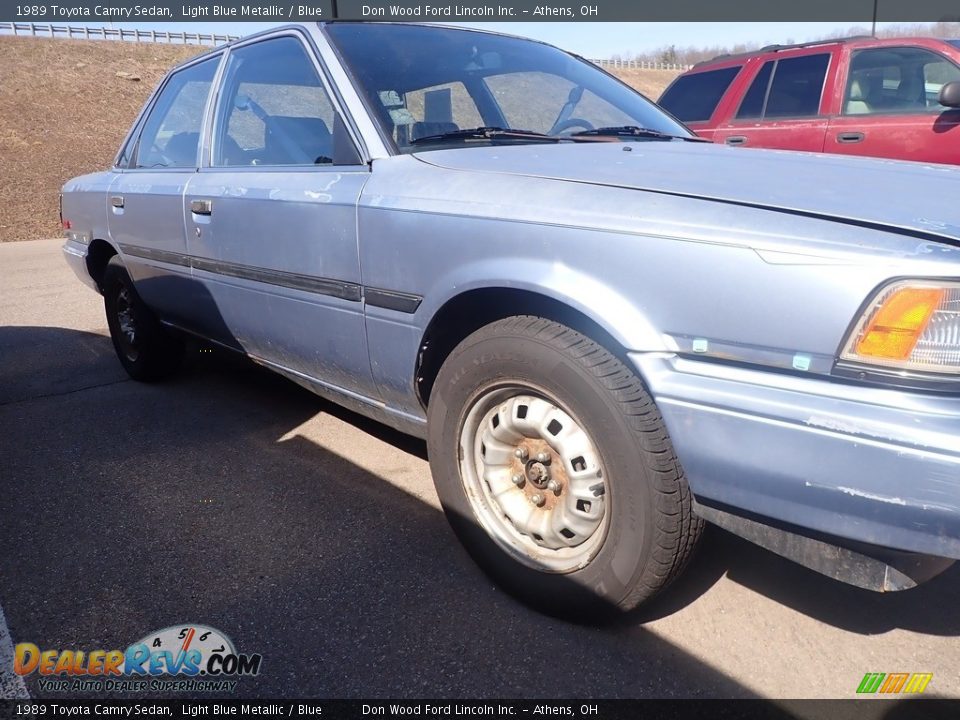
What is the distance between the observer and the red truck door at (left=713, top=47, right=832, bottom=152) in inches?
231

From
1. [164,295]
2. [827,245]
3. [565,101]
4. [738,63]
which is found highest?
[738,63]

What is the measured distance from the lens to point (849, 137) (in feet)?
18.4

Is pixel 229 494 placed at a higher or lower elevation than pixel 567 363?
lower

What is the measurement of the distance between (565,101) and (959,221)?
175cm

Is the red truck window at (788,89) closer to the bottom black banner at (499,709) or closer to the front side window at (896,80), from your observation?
the front side window at (896,80)

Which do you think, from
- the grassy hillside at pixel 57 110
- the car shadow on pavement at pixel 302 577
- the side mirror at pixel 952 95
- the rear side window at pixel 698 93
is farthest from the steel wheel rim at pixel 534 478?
the grassy hillside at pixel 57 110

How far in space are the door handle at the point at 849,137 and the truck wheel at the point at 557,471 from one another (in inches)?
187

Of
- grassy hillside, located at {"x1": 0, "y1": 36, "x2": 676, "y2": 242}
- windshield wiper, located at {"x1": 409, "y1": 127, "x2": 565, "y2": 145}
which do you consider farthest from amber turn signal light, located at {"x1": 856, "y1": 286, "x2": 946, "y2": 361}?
grassy hillside, located at {"x1": 0, "y1": 36, "x2": 676, "y2": 242}

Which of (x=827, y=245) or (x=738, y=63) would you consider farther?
(x=738, y=63)

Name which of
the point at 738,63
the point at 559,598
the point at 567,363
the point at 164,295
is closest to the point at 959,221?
the point at 567,363

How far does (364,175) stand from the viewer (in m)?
2.46

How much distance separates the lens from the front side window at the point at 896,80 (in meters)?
5.43

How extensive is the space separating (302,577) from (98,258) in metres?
3.19

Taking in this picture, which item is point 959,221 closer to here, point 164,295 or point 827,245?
point 827,245
